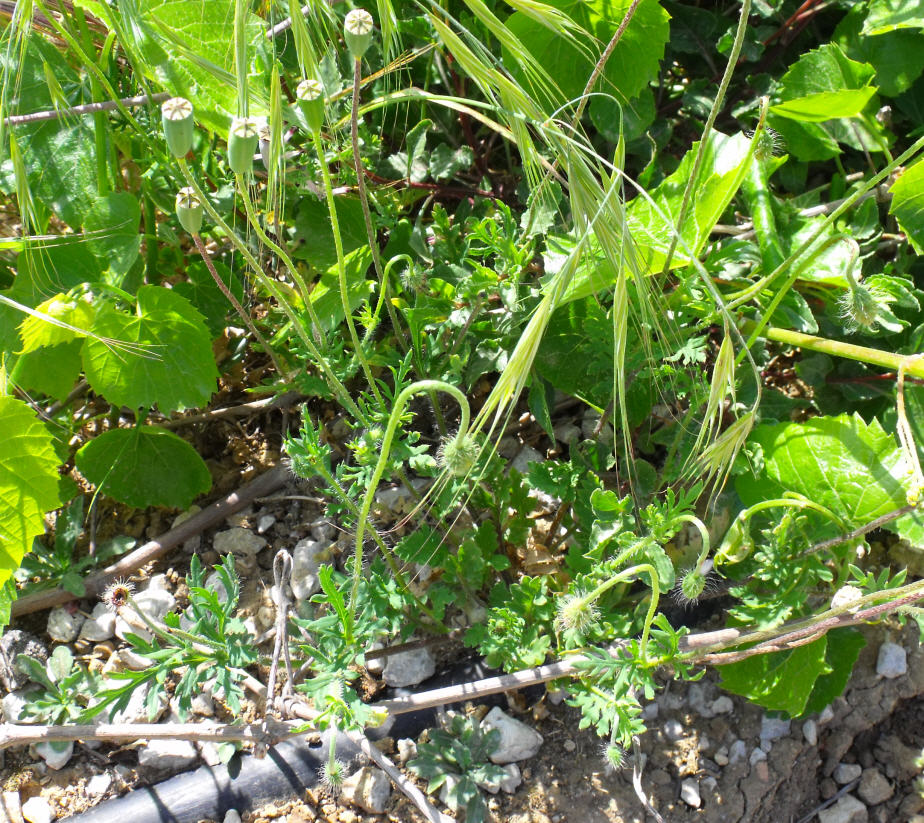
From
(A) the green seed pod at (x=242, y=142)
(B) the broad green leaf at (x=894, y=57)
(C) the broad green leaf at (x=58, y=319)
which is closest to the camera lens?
(A) the green seed pod at (x=242, y=142)

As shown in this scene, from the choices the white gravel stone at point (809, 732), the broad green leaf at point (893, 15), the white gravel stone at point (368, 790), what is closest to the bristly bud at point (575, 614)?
the white gravel stone at point (368, 790)

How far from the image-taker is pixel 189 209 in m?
1.00

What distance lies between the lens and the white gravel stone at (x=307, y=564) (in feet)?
5.61

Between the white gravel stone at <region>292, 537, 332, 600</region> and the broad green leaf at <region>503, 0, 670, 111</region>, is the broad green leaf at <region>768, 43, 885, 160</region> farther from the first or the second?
the white gravel stone at <region>292, 537, 332, 600</region>

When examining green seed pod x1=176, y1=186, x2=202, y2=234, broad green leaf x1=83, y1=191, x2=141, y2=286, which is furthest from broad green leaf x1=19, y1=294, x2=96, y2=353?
green seed pod x1=176, y1=186, x2=202, y2=234

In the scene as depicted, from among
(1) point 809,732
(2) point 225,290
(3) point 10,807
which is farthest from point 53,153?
(1) point 809,732

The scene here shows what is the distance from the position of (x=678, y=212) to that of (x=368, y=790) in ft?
3.95

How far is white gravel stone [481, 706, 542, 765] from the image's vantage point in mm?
1533

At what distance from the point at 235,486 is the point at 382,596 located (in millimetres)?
657

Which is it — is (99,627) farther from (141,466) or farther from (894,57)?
(894,57)

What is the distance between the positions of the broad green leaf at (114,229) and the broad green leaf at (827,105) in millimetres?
1324

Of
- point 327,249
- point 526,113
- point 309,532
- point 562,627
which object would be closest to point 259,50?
point 327,249

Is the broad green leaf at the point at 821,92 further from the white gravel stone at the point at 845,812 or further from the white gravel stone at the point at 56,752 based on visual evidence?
the white gravel stone at the point at 56,752

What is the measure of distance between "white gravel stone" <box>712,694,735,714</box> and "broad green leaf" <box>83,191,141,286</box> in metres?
1.42
